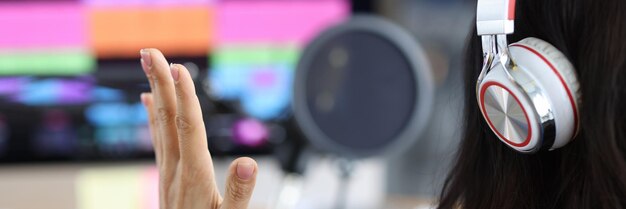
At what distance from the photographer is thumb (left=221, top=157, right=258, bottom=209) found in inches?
30.4

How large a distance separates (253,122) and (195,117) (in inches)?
61.6

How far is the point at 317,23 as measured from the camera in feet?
8.05

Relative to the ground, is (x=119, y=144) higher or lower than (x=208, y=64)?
lower

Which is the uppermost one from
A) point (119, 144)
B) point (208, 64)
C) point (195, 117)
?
point (195, 117)

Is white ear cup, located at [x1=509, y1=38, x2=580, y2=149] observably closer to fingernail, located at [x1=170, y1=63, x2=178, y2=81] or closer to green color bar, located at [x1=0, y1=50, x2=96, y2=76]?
fingernail, located at [x1=170, y1=63, x2=178, y2=81]

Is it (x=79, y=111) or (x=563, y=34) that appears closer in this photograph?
(x=563, y=34)

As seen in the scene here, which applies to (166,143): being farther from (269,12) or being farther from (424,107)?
(269,12)

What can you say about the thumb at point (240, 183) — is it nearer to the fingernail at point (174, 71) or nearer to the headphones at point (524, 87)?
the fingernail at point (174, 71)

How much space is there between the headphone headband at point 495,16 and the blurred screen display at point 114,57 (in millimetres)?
1651

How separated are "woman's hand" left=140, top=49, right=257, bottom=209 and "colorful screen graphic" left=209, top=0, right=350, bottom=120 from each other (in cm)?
147

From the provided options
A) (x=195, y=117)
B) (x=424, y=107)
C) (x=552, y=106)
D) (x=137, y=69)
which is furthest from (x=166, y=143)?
(x=137, y=69)

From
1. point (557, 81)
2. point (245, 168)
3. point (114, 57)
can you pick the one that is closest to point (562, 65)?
point (557, 81)

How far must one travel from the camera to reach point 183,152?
0.86m

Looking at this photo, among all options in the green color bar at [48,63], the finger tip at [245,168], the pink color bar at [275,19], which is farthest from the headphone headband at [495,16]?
the green color bar at [48,63]
